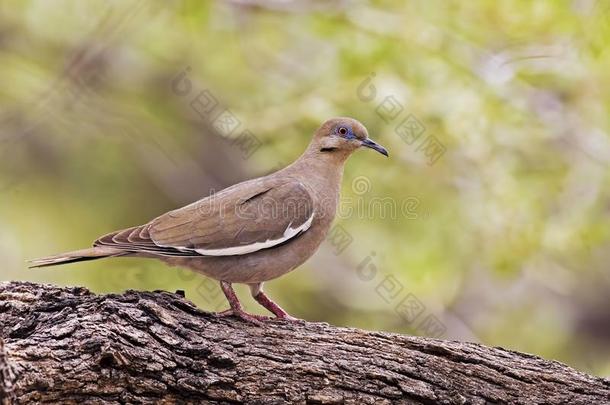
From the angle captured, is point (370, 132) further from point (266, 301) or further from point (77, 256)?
point (77, 256)

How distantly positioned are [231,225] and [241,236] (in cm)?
10

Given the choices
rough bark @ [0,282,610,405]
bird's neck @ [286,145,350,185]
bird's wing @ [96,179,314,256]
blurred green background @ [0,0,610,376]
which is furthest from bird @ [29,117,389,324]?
blurred green background @ [0,0,610,376]

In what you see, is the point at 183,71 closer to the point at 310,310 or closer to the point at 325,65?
the point at 325,65

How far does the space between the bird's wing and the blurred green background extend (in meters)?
2.85

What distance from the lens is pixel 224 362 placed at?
468cm

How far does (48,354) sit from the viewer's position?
4.29 meters

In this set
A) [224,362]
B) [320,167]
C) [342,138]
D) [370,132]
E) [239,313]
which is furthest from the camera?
[370,132]

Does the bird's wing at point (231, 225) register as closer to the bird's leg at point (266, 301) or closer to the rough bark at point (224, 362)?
the bird's leg at point (266, 301)

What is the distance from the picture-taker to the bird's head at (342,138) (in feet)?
21.5

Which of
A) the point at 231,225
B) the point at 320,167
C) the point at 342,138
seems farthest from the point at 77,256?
the point at 342,138

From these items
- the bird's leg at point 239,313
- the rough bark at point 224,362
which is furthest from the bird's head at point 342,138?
the rough bark at point 224,362

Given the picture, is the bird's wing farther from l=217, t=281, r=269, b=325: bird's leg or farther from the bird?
l=217, t=281, r=269, b=325: bird's leg

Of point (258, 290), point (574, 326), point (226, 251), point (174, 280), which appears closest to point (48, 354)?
point (226, 251)

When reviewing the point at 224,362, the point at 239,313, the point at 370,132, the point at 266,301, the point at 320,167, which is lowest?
the point at 224,362
